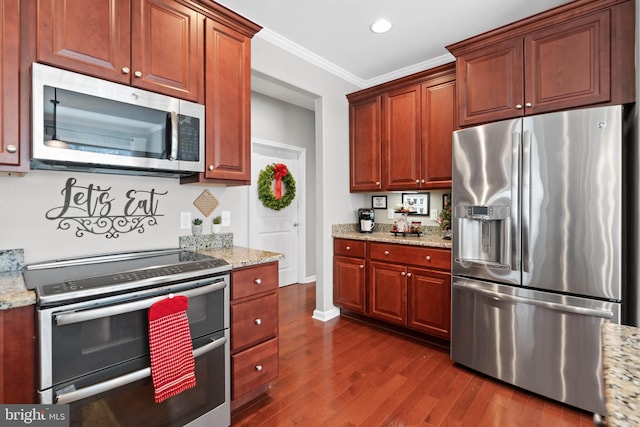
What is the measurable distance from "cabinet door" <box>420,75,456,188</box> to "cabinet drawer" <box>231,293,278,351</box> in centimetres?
189

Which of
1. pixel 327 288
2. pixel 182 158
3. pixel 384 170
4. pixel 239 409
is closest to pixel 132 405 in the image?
pixel 239 409

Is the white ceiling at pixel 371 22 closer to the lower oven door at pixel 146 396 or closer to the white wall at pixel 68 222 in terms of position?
the white wall at pixel 68 222

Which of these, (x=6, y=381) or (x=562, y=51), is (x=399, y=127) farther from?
(x=6, y=381)

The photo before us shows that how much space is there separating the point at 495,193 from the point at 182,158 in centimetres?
210

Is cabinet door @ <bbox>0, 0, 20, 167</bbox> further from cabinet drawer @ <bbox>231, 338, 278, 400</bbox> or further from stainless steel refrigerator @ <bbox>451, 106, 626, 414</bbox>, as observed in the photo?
stainless steel refrigerator @ <bbox>451, 106, 626, 414</bbox>

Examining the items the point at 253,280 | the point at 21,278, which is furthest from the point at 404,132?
the point at 21,278

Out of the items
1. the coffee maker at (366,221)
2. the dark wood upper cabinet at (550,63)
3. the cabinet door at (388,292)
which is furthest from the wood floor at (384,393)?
the dark wood upper cabinet at (550,63)

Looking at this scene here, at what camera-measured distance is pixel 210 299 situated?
171 centimetres

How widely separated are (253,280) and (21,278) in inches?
42.9

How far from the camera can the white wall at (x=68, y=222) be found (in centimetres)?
161

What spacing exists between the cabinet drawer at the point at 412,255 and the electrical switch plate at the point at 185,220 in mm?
1762

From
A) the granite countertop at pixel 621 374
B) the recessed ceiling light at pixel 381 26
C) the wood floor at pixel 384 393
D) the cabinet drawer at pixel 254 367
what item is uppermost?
the recessed ceiling light at pixel 381 26

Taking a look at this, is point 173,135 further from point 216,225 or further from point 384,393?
point 384,393

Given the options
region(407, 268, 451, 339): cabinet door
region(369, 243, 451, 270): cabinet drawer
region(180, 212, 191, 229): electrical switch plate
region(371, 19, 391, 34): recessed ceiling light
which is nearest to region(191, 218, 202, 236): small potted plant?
region(180, 212, 191, 229): electrical switch plate
